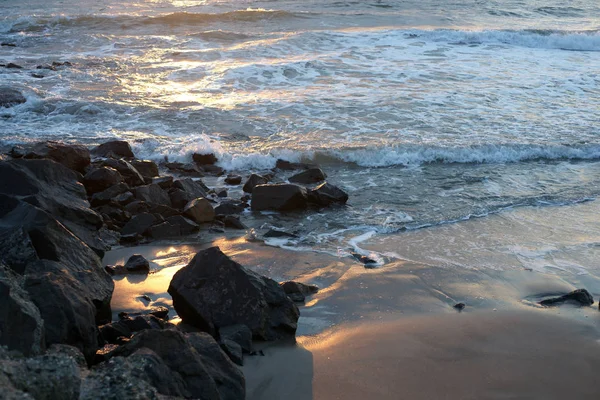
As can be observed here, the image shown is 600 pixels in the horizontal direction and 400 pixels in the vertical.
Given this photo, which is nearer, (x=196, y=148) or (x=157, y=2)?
(x=196, y=148)

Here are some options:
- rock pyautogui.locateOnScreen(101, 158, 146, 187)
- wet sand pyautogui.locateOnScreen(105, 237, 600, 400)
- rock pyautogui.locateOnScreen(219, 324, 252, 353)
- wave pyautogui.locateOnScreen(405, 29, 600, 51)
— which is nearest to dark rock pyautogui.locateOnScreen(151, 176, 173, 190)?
rock pyautogui.locateOnScreen(101, 158, 146, 187)

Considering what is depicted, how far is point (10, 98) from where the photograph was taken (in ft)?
40.1

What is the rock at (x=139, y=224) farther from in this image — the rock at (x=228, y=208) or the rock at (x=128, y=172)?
the rock at (x=128, y=172)

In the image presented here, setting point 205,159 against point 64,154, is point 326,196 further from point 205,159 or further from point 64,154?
point 64,154

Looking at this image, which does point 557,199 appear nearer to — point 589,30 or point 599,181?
point 599,181

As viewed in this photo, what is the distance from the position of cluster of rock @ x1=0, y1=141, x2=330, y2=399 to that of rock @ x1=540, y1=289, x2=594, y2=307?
2008mm

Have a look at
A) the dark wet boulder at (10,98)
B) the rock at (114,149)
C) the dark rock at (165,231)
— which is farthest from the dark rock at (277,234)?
the dark wet boulder at (10,98)

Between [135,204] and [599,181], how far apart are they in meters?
6.68

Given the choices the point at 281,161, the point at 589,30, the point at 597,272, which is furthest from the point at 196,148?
the point at 589,30

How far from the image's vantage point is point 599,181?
9070 mm

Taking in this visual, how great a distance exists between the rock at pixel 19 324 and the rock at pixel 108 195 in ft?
13.3

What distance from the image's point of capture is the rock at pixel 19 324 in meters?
2.88

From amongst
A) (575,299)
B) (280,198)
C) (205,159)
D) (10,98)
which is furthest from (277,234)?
(10,98)

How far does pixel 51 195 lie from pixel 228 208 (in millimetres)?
2394
